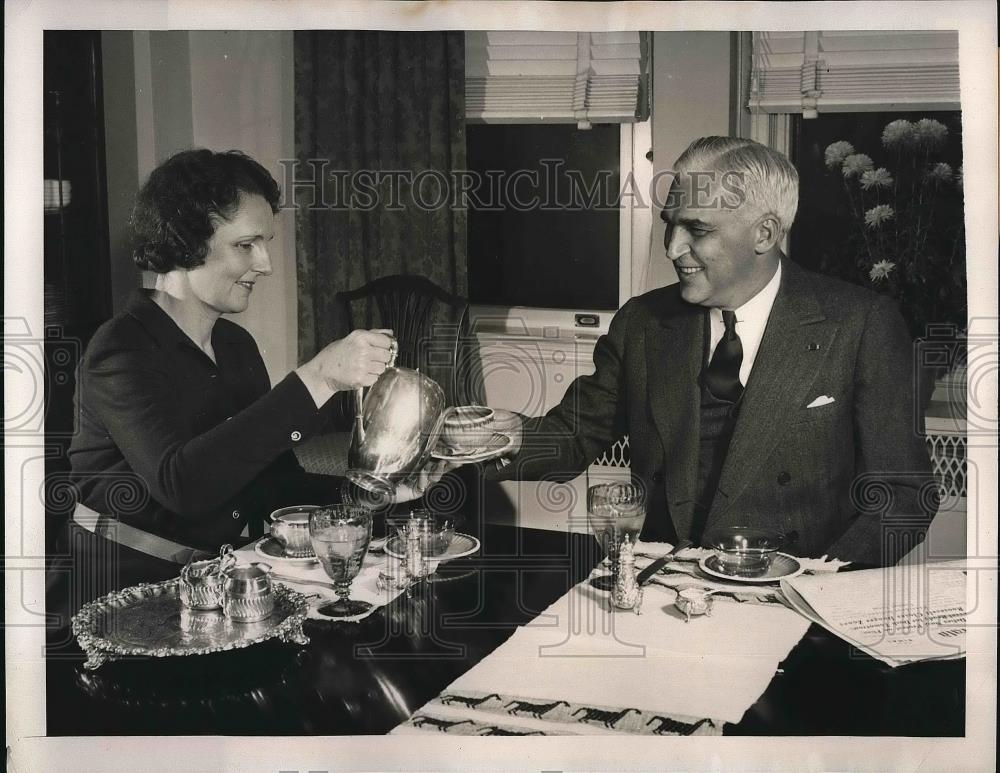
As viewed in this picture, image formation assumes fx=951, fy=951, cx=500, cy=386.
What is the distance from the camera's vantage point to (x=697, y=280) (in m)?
1.40

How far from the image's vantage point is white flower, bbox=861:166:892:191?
1.35 metres

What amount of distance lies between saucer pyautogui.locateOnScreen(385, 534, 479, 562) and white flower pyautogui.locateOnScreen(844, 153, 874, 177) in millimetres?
748

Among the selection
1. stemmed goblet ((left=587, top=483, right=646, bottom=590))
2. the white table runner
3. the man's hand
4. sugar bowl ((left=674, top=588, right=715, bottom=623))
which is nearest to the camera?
the white table runner

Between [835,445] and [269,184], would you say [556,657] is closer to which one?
[835,445]

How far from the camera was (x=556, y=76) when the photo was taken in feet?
4.44

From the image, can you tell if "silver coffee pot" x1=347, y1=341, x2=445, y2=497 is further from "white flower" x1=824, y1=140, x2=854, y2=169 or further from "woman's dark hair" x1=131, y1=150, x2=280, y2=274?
"white flower" x1=824, y1=140, x2=854, y2=169

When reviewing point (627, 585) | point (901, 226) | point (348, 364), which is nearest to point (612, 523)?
point (627, 585)

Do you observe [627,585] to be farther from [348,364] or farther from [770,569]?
[348,364]

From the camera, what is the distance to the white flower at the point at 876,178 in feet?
4.43

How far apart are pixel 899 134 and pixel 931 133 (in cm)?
5

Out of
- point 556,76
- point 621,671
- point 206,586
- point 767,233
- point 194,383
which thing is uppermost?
point 556,76

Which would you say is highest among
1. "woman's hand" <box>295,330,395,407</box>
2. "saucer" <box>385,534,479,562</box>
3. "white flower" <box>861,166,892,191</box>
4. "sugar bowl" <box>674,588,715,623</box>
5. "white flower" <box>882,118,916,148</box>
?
"white flower" <box>882,118,916,148</box>

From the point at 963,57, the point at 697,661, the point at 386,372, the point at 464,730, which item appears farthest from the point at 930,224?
the point at 464,730

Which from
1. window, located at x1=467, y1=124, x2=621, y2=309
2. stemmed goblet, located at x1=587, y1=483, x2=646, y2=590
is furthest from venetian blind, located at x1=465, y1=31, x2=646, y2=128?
stemmed goblet, located at x1=587, y1=483, x2=646, y2=590
